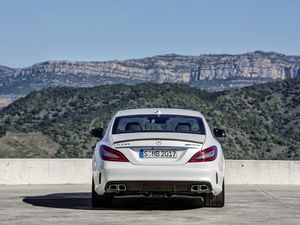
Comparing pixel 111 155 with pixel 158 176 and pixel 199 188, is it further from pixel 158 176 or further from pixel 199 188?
pixel 199 188

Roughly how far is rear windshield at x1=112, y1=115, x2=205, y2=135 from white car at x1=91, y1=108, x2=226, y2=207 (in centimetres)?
14

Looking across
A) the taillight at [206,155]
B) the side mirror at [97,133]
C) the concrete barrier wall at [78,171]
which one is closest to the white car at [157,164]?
the taillight at [206,155]

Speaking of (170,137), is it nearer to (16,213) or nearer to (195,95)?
(16,213)

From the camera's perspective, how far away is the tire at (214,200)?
11352mm

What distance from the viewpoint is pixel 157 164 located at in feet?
34.0

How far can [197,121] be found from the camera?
11.5 m

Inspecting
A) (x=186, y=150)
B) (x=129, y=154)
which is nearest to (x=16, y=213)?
(x=129, y=154)

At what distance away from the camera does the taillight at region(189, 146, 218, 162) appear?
10469 millimetres

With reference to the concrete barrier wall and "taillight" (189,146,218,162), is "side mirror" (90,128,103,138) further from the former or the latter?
Answer: the concrete barrier wall

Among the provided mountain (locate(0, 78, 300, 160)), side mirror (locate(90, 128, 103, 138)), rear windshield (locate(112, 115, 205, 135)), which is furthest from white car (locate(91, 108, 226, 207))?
mountain (locate(0, 78, 300, 160))

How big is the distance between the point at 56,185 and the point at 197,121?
7931 mm

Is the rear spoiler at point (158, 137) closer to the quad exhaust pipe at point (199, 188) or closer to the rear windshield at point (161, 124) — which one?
the rear windshield at point (161, 124)

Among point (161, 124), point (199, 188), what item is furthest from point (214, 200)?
point (161, 124)

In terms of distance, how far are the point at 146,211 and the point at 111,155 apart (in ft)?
2.93
